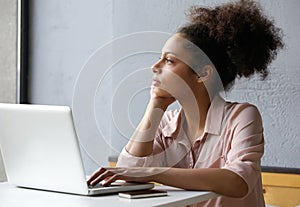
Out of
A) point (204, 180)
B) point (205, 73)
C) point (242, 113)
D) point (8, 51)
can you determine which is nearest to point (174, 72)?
point (205, 73)

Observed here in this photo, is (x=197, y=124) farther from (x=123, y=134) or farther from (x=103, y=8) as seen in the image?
(x=103, y=8)

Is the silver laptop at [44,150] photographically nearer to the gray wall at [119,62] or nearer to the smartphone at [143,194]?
the smartphone at [143,194]

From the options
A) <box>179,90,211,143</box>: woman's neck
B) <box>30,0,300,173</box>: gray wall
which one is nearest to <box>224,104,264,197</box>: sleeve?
<box>179,90,211,143</box>: woman's neck

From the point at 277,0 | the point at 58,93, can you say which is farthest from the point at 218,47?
the point at 58,93

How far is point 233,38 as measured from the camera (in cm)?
176

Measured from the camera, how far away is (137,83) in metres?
2.65

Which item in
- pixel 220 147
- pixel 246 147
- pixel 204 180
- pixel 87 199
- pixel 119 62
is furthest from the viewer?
pixel 119 62

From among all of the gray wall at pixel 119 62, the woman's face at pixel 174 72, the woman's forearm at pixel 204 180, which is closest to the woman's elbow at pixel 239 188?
the woman's forearm at pixel 204 180

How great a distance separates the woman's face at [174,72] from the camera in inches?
66.3

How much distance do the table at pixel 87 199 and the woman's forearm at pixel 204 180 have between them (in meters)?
0.02

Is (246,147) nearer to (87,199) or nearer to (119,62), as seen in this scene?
(87,199)

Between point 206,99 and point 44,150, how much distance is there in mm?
544

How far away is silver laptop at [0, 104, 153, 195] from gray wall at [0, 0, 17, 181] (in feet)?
4.94

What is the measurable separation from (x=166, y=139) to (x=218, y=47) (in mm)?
305
